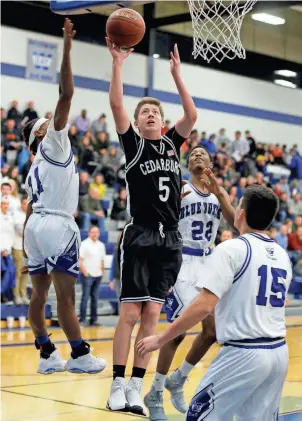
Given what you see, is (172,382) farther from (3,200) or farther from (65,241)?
(3,200)

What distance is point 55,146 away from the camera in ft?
20.1

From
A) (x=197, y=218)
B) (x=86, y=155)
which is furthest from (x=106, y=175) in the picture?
(x=197, y=218)

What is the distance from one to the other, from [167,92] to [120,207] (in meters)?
8.60

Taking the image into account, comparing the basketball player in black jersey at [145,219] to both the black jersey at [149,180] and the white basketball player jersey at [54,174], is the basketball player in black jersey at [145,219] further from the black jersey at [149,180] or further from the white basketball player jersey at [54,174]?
the white basketball player jersey at [54,174]

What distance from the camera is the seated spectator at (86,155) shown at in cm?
2164

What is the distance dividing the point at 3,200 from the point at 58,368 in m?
8.34

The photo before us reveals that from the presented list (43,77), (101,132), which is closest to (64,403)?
(101,132)

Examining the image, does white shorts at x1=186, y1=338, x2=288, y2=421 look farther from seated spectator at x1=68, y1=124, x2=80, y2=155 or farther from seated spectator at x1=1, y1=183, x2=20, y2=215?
seated spectator at x1=68, y1=124, x2=80, y2=155

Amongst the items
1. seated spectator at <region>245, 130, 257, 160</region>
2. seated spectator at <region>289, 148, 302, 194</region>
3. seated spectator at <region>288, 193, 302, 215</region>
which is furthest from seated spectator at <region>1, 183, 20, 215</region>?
seated spectator at <region>289, 148, 302, 194</region>

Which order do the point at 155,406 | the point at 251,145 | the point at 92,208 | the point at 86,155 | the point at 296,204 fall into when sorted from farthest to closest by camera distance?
the point at 251,145
the point at 296,204
the point at 86,155
the point at 92,208
the point at 155,406

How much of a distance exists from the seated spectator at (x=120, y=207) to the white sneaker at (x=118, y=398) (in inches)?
543

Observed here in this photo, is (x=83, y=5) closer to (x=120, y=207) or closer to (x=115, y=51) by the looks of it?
(x=115, y=51)

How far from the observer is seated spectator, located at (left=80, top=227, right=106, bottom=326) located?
1533cm

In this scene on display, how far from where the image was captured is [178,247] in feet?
20.4
